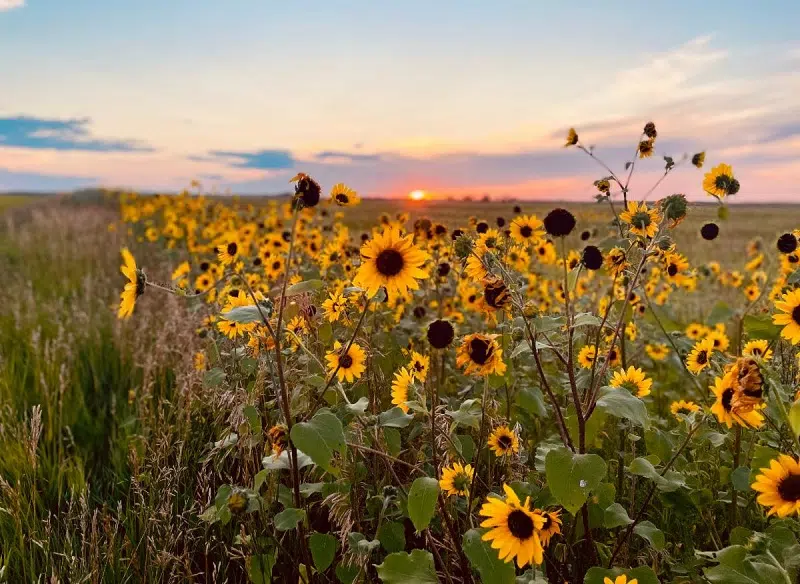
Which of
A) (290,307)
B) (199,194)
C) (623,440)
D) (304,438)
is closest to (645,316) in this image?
(623,440)

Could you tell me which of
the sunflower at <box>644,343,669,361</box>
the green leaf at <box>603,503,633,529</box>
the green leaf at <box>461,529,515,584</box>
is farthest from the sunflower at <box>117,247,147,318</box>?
the sunflower at <box>644,343,669,361</box>

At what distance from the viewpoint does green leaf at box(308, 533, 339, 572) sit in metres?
1.88

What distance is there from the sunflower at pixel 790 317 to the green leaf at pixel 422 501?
127 cm

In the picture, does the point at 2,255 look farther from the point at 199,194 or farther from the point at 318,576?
the point at 318,576

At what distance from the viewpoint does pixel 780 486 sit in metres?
1.54

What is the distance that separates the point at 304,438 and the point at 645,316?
4.47 meters

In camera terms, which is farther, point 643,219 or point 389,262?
point 643,219

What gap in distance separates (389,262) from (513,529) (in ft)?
2.74

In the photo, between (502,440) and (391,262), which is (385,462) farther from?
(391,262)

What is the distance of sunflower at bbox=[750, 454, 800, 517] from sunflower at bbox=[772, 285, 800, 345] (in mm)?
582

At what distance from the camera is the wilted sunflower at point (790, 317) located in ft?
6.48

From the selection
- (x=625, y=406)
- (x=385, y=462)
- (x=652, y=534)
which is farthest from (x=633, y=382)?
(x=385, y=462)

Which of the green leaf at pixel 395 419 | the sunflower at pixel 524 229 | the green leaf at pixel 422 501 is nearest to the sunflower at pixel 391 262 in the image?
the green leaf at pixel 395 419

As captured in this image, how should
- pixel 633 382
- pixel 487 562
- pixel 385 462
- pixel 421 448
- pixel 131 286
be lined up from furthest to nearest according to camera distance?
pixel 633 382 → pixel 421 448 → pixel 131 286 → pixel 385 462 → pixel 487 562
